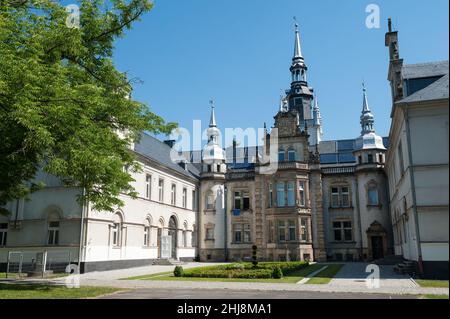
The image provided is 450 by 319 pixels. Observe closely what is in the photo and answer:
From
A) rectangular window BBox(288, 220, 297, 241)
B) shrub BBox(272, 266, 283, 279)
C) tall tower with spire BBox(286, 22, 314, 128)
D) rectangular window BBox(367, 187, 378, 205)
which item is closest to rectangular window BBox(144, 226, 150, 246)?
rectangular window BBox(288, 220, 297, 241)

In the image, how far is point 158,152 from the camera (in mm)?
39000

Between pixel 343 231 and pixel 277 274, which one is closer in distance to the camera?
pixel 277 274

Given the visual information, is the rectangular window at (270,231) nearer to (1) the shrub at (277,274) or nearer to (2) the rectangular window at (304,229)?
(2) the rectangular window at (304,229)

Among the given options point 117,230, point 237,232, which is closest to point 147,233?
point 117,230

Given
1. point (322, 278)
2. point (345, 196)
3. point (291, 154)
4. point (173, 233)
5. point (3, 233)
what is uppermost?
point (291, 154)

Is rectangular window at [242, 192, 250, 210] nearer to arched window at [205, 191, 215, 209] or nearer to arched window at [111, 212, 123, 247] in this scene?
arched window at [205, 191, 215, 209]

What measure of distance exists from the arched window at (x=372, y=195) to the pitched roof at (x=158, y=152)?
1830 centimetres

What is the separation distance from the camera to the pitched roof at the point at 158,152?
34.9 meters

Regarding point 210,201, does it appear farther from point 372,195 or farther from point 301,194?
point 372,195

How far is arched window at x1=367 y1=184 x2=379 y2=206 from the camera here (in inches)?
1538

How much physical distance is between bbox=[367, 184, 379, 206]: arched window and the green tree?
27.3 metres

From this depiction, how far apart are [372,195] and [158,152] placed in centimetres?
2176
